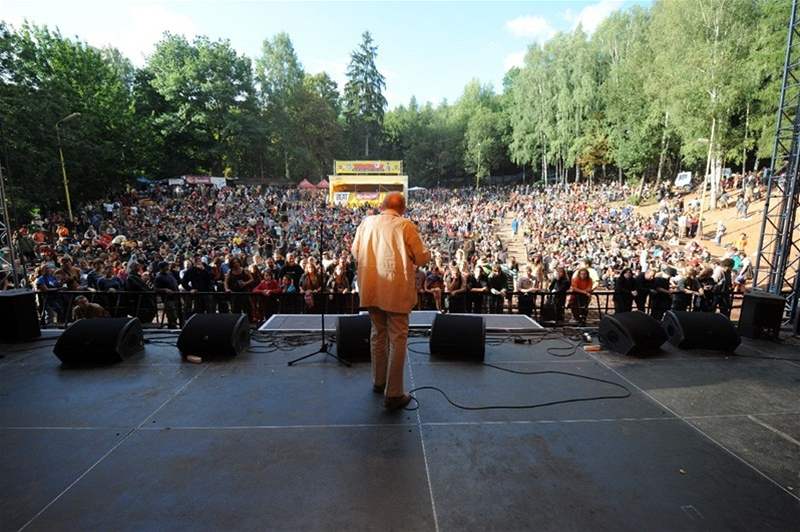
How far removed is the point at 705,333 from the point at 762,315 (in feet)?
4.72

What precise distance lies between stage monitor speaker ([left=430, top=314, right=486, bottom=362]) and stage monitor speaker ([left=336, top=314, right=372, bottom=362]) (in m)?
0.80

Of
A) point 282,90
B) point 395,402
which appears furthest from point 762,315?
point 282,90

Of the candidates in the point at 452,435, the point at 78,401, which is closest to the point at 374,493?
the point at 452,435

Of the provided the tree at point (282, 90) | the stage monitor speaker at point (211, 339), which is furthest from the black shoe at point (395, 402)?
the tree at point (282, 90)

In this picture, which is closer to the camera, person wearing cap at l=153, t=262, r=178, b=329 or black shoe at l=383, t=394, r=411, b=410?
black shoe at l=383, t=394, r=411, b=410

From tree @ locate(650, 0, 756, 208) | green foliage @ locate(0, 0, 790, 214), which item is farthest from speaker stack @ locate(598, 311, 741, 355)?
tree @ locate(650, 0, 756, 208)

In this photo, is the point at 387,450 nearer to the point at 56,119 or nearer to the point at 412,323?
the point at 412,323

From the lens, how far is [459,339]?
15.8 ft

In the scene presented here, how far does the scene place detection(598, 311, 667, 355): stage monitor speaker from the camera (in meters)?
4.95

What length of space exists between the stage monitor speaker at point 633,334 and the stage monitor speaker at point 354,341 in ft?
9.98

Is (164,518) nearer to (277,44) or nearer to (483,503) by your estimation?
(483,503)

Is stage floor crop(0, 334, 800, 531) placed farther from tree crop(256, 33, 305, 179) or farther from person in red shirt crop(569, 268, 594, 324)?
tree crop(256, 33, 305, 179)

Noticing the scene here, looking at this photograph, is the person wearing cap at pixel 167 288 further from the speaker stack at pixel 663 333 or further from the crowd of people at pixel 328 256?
the speaker stack at pixel 663 333

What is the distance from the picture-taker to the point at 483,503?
2.41m
